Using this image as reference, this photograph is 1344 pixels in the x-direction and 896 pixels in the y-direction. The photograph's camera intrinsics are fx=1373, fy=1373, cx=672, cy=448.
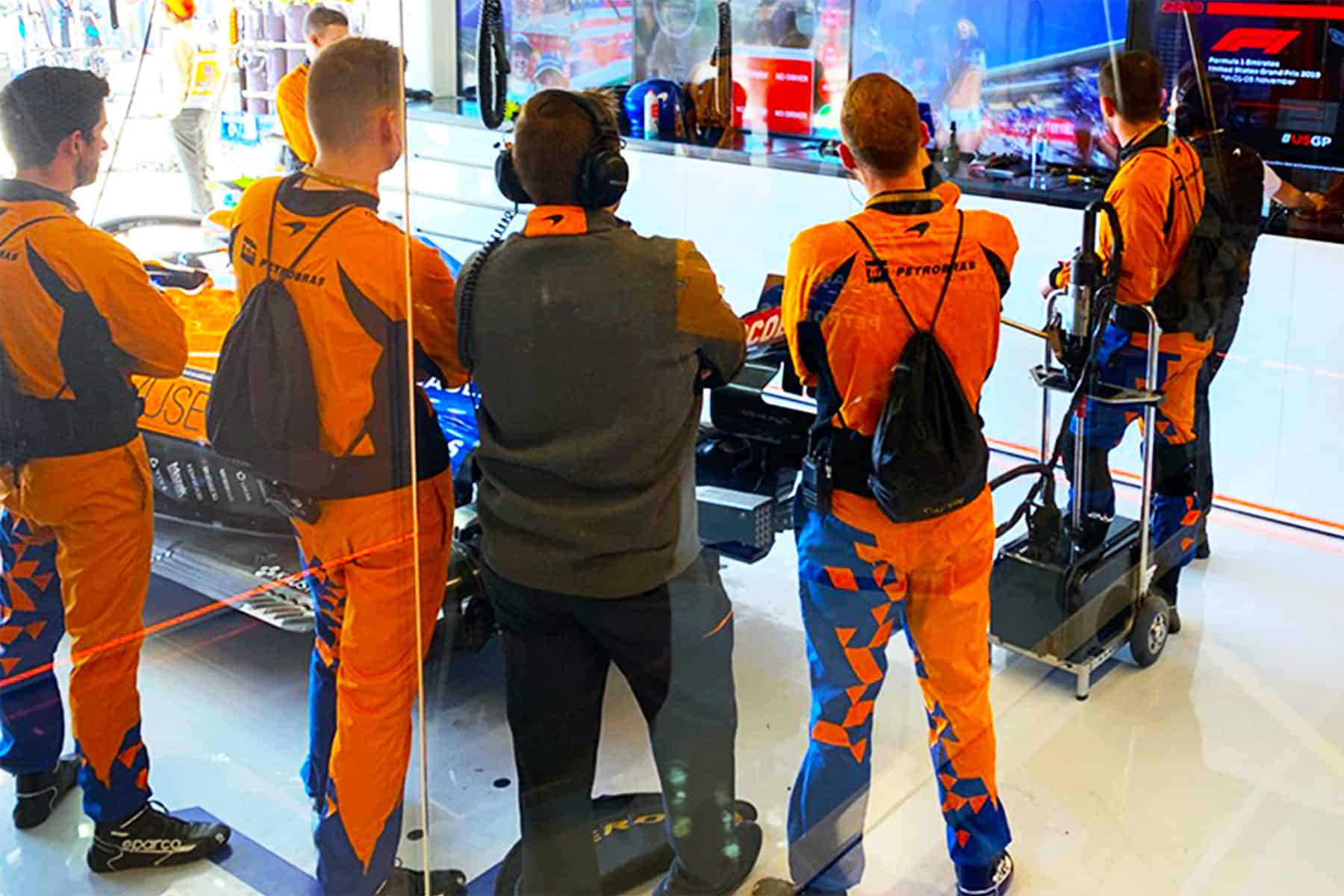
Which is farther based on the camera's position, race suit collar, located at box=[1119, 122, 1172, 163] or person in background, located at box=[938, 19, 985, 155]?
race suit collar, located at box=[1119, 122, 1172, 163]

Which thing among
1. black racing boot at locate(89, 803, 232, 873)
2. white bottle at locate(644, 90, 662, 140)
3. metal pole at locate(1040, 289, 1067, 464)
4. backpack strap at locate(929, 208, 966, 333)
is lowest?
black racing boot at locate(89, 803, 232, 873)

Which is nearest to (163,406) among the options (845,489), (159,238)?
(159,238)

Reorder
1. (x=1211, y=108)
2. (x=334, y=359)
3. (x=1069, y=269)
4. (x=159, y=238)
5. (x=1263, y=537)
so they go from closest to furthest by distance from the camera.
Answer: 1. (x=159, y=238)
2. (x=334, y=359)
3. (x=1069, y=269)
4. (x=1211, y=108)
5. (x=1263, y=537)

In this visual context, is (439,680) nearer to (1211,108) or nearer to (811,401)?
(811,401)

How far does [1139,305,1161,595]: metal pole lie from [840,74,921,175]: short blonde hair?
52.0 inches

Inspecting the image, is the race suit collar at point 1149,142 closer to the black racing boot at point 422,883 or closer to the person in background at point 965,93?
the person in background at point 965,93

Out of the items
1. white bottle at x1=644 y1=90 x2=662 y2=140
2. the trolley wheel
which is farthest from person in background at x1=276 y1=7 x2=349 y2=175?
the trolley wheel

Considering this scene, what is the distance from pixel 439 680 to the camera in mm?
2215

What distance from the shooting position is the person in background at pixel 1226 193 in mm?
3715

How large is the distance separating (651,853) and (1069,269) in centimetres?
185

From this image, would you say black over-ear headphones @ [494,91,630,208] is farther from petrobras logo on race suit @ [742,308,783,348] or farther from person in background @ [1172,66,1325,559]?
person in background @ [1172,66,1325,559]

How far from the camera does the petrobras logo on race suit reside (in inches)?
94.3

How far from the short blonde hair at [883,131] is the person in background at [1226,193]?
62.0 inches

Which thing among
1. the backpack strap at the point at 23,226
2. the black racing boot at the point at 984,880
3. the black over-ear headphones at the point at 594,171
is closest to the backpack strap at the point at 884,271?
the black over-ear headphones at the point at 594,171
